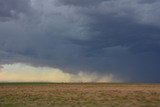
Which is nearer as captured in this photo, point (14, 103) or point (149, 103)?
point (149, 103)

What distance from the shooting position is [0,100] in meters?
66.4

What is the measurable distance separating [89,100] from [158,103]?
36.0 ft

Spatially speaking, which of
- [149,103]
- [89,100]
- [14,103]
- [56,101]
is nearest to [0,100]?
[14,103]

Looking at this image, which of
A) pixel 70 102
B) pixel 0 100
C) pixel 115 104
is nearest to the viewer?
pixel 115 104

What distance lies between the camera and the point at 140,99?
62.7 meters

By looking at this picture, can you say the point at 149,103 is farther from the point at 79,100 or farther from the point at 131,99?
the point at 79,100

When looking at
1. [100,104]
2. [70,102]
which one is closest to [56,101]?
[70,102]

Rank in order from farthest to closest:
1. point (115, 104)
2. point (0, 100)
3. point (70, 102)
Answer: point (0, 100) < point (70, 102) < point (115, 104)

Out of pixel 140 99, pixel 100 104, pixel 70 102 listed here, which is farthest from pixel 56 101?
pixel 140 99

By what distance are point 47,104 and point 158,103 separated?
16.0 meters

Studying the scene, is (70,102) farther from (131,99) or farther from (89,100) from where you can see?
(131,99)

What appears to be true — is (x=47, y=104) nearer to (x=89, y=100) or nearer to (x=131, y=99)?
(x=89, y=100)

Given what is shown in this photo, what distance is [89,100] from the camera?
62.6m

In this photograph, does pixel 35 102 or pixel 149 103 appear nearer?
pixel 149 103
